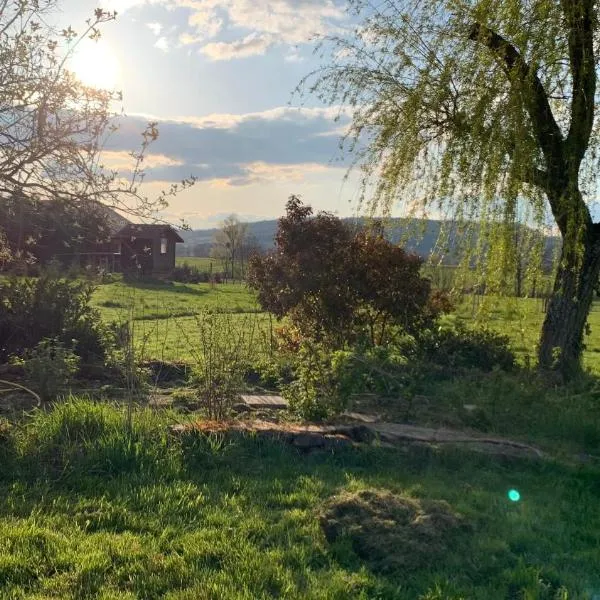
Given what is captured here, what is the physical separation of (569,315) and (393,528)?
21.4 feet

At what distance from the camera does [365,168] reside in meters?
9.06

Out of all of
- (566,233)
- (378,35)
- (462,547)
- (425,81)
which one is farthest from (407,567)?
(378,35)

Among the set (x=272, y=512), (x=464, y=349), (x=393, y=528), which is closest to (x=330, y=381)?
(x=272, y=512)

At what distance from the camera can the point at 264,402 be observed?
7355 mm

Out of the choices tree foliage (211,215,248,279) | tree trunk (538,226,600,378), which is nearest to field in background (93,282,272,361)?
tree trunk (538,226,600,378)

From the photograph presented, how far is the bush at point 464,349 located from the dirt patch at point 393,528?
235 inches

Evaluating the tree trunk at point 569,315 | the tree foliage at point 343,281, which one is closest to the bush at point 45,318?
the tree foliage at point 343,281

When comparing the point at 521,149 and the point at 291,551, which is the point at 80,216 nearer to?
the point at 291,551

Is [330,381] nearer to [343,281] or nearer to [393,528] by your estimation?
[393,528]

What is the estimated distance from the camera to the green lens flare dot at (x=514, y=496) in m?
4.84

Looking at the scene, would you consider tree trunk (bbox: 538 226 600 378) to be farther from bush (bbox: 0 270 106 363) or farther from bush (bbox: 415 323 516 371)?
bush (bbox: 0 270 106 363)

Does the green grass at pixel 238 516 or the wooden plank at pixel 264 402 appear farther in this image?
the wooden plank at pixel 264 402

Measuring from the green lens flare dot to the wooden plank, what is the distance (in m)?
2.76

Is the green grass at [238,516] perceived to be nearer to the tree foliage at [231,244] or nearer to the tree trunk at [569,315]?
the tree trunk at [569,315]
